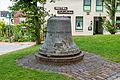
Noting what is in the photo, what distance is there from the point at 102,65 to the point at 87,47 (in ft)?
11.9

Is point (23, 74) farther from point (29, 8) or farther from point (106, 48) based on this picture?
point (29, 8)

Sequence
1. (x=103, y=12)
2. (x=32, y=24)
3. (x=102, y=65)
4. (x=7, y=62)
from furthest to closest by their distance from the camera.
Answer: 1. (x=103, y=12)
2. (x=32, y=24)
3. (x=7, y=62)
4. (x=102, y=65)

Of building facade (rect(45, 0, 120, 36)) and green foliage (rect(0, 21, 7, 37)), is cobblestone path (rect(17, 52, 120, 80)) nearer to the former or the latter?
green foliage (rect(0, 21, 7, 37))

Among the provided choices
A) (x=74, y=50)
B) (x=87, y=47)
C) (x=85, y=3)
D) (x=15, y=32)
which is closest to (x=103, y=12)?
(x=85, y=3)

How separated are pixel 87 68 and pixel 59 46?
1320 millimetres

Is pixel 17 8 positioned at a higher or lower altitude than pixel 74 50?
higher

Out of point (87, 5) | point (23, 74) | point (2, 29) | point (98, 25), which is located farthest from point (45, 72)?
point (98, 25)

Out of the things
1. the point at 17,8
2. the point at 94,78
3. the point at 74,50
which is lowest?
the point at 94,78

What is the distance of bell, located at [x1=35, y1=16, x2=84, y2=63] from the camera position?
9969 mm

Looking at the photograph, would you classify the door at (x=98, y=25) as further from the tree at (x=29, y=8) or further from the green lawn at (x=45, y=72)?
the green lawn at (x=45, y=72)

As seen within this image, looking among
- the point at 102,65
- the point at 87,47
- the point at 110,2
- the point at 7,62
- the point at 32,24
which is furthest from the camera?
the point at 110,2

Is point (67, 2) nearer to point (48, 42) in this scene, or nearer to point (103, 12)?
point (103, 12)

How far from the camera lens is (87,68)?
955 centimetres

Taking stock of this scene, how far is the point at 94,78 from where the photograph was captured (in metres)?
8.51
